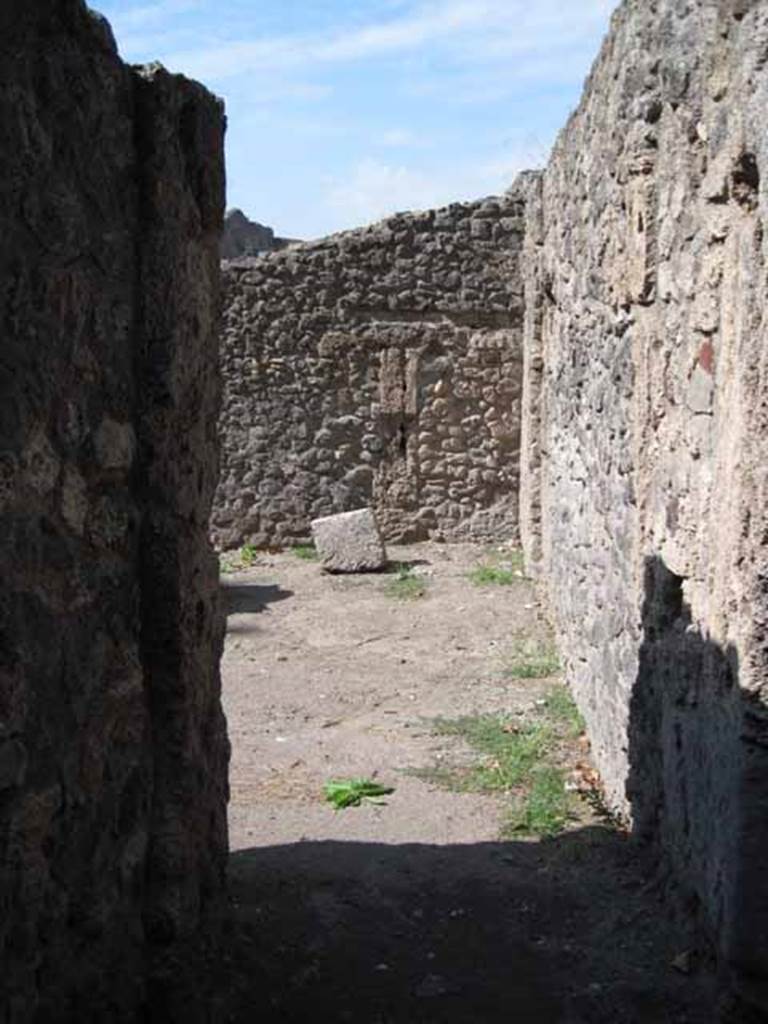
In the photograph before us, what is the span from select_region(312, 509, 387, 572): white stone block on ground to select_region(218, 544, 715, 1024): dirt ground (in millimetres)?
2661

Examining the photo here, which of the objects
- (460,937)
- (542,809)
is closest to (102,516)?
(460,937)

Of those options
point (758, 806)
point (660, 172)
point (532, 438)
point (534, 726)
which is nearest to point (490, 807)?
point (534, 726)

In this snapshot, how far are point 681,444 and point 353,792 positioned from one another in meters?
2.24

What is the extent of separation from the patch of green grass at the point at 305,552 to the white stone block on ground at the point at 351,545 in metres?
0.63

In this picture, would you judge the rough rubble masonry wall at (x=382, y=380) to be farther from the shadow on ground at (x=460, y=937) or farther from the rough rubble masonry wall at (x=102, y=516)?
the rough rubble masonry wall at (x=102, y=516)

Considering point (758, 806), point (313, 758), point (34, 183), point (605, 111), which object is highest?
point (605, 111)

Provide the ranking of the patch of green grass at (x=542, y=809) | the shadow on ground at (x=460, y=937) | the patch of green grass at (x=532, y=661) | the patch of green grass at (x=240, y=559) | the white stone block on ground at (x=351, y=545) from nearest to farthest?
the shadow on ground at (x=460, y=937)
the patch of green grass at (x=542, y=809)
the patch of green grass at (x=532, y=661)
the white stone block on ground at (x=351, y=545)
the patch of green grass at (x=240, y=559)

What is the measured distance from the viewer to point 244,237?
18.1 meters

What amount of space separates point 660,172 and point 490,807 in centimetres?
259

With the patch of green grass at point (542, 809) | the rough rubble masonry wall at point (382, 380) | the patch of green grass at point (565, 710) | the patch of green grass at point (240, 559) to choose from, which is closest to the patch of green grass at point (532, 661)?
the patch of green grass at point (565, 710)

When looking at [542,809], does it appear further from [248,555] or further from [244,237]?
[244,237]

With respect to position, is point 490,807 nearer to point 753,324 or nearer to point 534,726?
point 534,726

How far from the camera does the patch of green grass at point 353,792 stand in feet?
17.0

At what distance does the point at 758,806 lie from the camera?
2.92 meters
